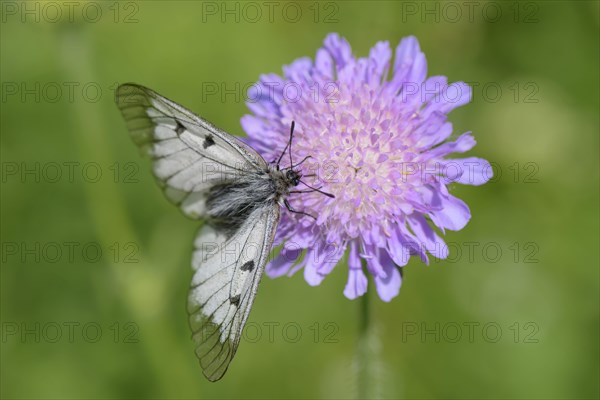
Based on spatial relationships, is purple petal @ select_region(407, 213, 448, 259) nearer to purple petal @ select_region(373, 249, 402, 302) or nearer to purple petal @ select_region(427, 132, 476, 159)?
purple petal @ select_region(373, 249, 402, 302)

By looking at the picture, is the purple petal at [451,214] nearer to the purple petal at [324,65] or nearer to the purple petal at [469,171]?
the purple petal at [469,171]

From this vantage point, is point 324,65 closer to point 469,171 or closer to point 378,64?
point 378,64

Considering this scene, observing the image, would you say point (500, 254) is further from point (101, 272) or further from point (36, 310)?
point (36, 310)

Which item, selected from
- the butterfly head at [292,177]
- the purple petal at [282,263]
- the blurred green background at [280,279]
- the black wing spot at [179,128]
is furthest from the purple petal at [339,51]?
the blurred green background at [280,279]

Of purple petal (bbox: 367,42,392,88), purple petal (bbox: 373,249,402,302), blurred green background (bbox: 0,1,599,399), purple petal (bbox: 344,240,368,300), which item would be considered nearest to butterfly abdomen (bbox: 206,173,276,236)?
purple petal (bbox: 344,240,368,300)

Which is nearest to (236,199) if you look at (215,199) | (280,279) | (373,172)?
(215,199)
